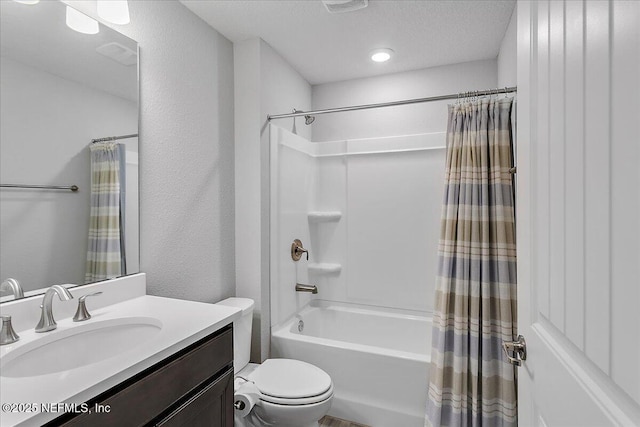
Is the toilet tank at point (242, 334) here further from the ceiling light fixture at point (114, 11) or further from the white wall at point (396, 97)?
the white wall at point (396, 97)

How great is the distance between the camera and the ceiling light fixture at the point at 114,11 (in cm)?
134

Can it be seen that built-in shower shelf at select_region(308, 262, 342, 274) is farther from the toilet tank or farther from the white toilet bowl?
the white toilet bowl

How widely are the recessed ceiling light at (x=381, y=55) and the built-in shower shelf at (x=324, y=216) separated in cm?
126

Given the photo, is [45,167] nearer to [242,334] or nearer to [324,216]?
[242,334]

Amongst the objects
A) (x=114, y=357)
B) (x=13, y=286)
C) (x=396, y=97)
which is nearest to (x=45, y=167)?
(x=13, y=286)

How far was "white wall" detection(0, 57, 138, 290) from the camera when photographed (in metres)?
1.06

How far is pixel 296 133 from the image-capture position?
8.45ft

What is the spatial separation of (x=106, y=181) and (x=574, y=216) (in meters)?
1.59

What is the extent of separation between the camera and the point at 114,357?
2.79 ft

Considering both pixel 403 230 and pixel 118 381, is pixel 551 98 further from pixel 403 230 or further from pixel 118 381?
pixel 403 230

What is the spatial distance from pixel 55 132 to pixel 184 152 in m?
0.61

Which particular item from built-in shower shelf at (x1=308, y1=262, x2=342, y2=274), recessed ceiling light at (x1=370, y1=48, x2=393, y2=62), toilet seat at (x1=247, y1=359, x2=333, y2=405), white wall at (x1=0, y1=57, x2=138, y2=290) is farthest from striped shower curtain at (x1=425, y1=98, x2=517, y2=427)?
white wall at (x1=0, y1=57, x2=138, y2=290)

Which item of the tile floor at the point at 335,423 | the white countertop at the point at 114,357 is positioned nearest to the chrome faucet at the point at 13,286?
the white countertop at the point at 114,357

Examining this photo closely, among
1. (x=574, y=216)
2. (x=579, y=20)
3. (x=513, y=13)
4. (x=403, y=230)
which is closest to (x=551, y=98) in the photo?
(x=579, y=20)
